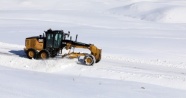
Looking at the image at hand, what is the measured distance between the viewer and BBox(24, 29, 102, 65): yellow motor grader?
17062 mm

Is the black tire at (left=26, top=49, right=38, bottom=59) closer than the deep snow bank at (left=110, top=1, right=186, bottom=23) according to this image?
Yes

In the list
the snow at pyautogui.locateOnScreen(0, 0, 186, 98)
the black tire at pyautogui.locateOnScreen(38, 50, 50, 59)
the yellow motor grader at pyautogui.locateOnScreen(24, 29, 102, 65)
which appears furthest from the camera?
the black tire at pyautogui.locateOnScreen(38, 50, 50, 59)

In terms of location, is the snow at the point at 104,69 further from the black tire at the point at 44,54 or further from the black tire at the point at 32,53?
the black tire at the point at 44,54

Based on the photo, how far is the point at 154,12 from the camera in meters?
50.7

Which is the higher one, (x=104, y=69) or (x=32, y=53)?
(x=32, y=53)

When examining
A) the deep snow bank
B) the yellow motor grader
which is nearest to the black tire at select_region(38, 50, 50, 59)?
the yellow motor grader

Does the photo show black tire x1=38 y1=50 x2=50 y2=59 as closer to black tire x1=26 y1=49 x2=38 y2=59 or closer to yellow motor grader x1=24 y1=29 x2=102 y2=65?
yellow motor grader x1=24 y1=29 x2=102 y2=65

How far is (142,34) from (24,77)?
19371 mm

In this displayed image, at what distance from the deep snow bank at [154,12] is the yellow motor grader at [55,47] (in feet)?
99.9

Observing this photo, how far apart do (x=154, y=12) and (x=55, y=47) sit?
35058 millimetres

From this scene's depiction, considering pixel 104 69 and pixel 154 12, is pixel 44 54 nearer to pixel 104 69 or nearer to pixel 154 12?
pixel 104 69

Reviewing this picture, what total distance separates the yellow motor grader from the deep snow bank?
30459 mm

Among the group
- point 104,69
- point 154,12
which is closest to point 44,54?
point 104,69

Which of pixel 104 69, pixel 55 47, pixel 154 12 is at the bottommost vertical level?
pixel 104 69
